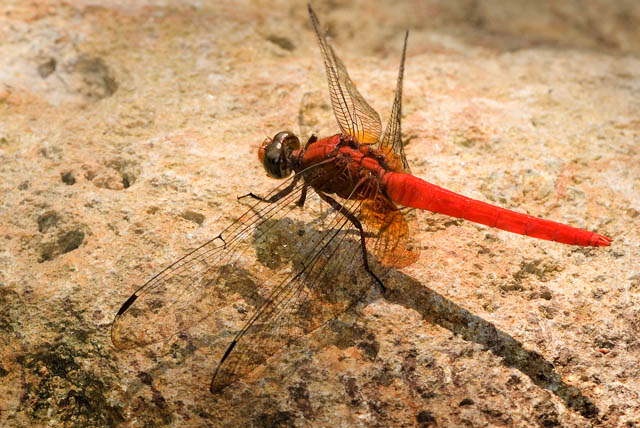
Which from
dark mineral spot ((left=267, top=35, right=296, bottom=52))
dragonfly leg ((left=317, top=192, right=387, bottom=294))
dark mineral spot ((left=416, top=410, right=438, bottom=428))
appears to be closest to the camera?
dark mineral spot ((left=416, top=410, right=438, bottom=428))

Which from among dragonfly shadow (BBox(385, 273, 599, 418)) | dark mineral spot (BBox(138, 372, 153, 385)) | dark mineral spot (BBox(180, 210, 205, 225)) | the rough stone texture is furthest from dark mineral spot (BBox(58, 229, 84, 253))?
dragonfly shadow (BBox(385, 273, 599, 418))

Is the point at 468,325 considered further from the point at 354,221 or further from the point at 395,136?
the point at 395,136

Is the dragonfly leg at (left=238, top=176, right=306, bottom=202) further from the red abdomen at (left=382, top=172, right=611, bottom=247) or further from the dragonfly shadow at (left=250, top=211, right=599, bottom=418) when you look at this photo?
the red abdomen at (left=382, top=172, right=611, bottom=247)

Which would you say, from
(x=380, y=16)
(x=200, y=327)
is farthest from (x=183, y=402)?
(x=380, y=16)

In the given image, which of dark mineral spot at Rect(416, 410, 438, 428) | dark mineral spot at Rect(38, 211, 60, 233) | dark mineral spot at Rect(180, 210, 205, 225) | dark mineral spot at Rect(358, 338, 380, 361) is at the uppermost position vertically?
dark mineral spot at Rect(180, 210, 205, 225)

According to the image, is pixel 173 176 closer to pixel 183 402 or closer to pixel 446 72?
pixel 183 402

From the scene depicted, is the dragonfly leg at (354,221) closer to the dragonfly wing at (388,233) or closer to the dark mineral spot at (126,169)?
the dragonfly wing at (388,233)
